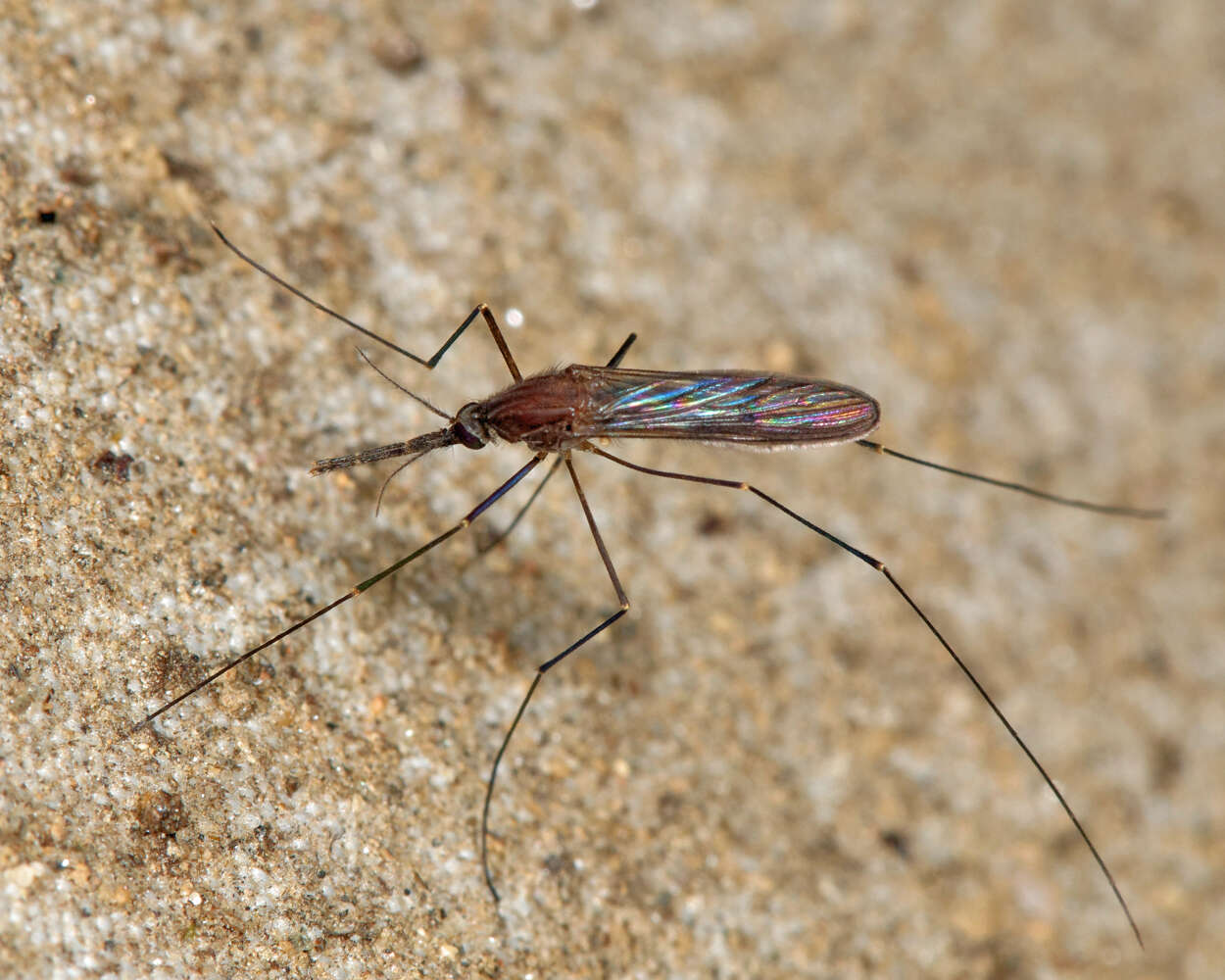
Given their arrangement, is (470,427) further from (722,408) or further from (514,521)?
(722,408)

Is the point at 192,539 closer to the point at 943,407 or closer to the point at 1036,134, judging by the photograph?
the point at 943,407

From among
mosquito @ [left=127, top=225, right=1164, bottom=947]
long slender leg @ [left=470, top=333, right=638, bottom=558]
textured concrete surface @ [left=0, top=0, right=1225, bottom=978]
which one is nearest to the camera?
textured concrete surface @ [left=0, top=0, right=1225, bottom=978]

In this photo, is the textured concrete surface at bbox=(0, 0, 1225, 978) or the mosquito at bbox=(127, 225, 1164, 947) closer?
the textured concrete surface at bbox=(0, 0, 1225, 978)

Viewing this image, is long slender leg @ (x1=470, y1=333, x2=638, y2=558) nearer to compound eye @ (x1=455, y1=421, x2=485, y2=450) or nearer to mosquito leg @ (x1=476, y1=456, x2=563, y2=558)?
mosquito leg @ (x1=476, y1=456, x2=563, y2=558)

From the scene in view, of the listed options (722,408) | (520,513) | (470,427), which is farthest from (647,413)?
(520,513)

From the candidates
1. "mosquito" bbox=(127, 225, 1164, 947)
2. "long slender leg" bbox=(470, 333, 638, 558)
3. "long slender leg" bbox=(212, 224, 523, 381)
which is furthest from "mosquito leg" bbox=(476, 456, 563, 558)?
"long slender leg" bbox=(212, 224, 523, 381)

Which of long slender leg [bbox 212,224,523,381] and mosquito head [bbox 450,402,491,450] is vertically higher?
long slender leg [bbox 212,224,523,381]

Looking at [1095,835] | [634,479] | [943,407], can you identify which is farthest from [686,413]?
[1095,835]

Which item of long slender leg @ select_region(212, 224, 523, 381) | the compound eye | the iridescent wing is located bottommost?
the iridescent wing
